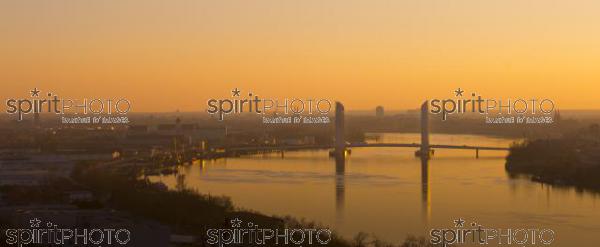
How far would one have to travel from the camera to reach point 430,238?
5.86 metres

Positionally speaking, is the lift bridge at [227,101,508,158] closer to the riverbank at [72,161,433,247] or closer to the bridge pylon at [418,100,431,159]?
the bridge pylon at [418,100,431,159]

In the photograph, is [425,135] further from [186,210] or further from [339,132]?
[186,210]

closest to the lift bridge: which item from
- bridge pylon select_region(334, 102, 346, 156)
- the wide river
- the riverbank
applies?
bridge pylon select_region(334, 102, 346, 156)

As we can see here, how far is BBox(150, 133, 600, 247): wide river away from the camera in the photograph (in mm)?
6711

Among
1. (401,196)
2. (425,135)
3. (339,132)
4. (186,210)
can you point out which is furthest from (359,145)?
(186,210)

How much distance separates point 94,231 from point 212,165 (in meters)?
8.66

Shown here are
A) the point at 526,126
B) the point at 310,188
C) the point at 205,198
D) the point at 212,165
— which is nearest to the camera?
the point at 205,198

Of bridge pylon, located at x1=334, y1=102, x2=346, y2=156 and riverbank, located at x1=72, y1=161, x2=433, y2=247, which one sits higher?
bridge pylon, located at x1=334, y1=102, x2=346, y2=156

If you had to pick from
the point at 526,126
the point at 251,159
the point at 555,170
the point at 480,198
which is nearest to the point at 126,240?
the point at 480,198

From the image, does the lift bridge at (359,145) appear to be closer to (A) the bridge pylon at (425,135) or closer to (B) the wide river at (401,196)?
(A) the bridge pylon at (425,135)

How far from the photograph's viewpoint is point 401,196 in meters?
8.66

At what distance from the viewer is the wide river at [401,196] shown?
22.0 ft

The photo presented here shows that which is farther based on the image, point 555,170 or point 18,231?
Answer: point 555,170

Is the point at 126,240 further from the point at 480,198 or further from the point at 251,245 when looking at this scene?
the point at 480,198
